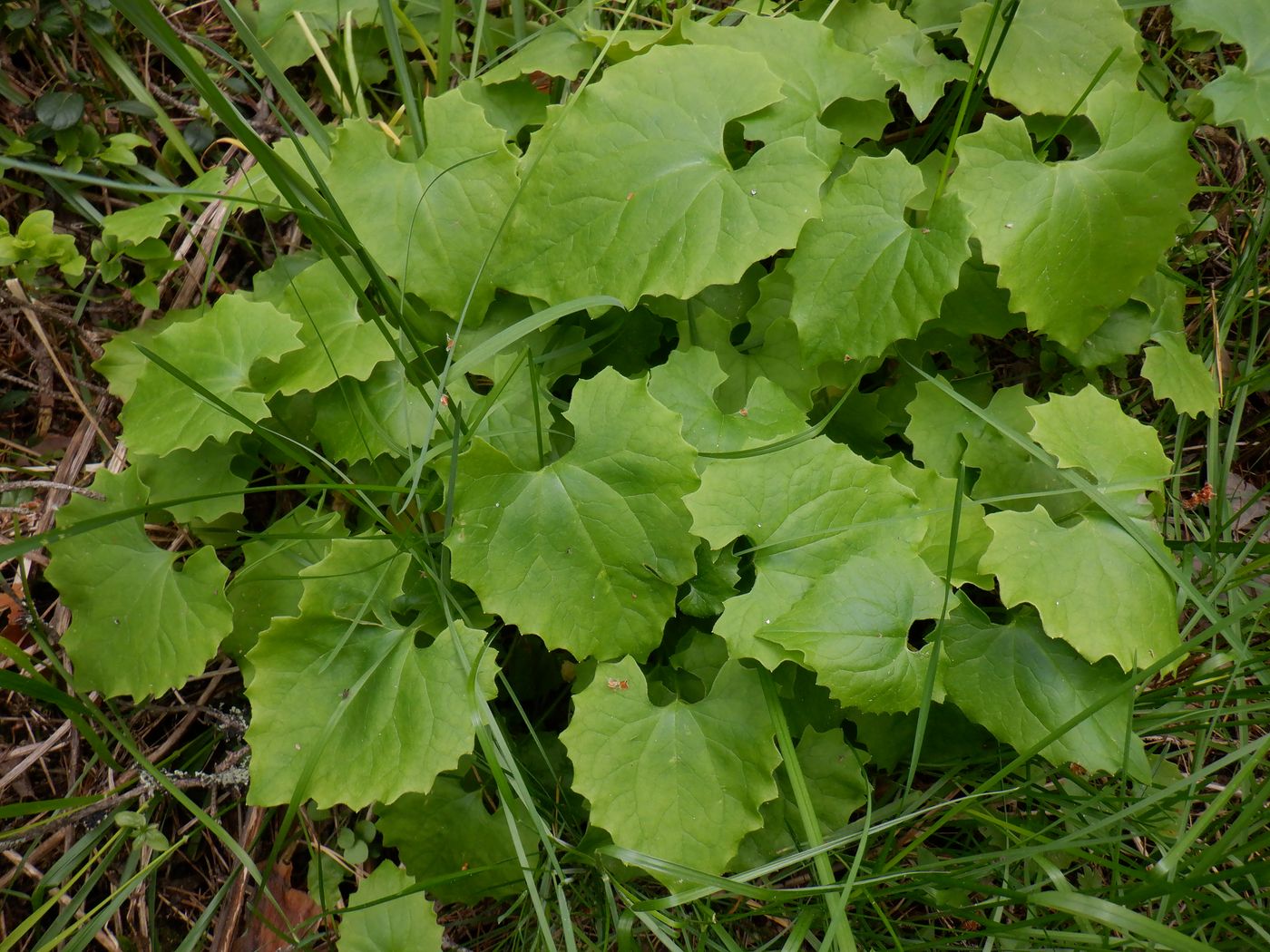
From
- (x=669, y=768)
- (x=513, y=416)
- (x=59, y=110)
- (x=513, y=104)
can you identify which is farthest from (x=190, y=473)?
(x=669, y=768)

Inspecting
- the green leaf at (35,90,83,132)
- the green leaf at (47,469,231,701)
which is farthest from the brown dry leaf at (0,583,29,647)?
the green leaf at (35,90,83,132)

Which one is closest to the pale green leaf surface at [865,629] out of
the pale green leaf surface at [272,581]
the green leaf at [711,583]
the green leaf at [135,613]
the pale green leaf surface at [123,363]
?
the green leaf at [711,583]

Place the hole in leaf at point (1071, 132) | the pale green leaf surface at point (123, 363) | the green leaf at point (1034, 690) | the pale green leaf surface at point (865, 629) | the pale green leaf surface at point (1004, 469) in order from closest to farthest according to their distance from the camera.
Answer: the pale green leaf surface at point (865, 629), the green leaf at point (1034, 690), the pale green leaf surface at point (1004, 469), the hole in leaf at point (1071, 132), the pale green leaf surface at point (123, 363)

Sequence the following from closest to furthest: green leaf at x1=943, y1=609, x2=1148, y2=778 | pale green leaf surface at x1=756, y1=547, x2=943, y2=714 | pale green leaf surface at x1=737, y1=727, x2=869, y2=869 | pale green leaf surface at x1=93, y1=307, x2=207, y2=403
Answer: pale green leaf surface at x1=756, y1=547, x2=943, y2=714 < green leaf at x1=943, y1=609, x2=1148, y2=778 < pale green leaf surface at x1=737, y1=727, x2=869, y2=869 < pale green leaf surface at x1=93, y1=307, x2=207, y2=403

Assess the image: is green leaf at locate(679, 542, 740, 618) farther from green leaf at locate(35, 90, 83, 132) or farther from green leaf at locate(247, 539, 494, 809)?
green leaf at locate(35, 90, 83, 132)

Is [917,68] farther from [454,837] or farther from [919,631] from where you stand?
[454,837]

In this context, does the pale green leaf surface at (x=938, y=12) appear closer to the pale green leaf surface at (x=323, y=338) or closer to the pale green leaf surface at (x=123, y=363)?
the pale green leaf surface at (x=323, y=338)
